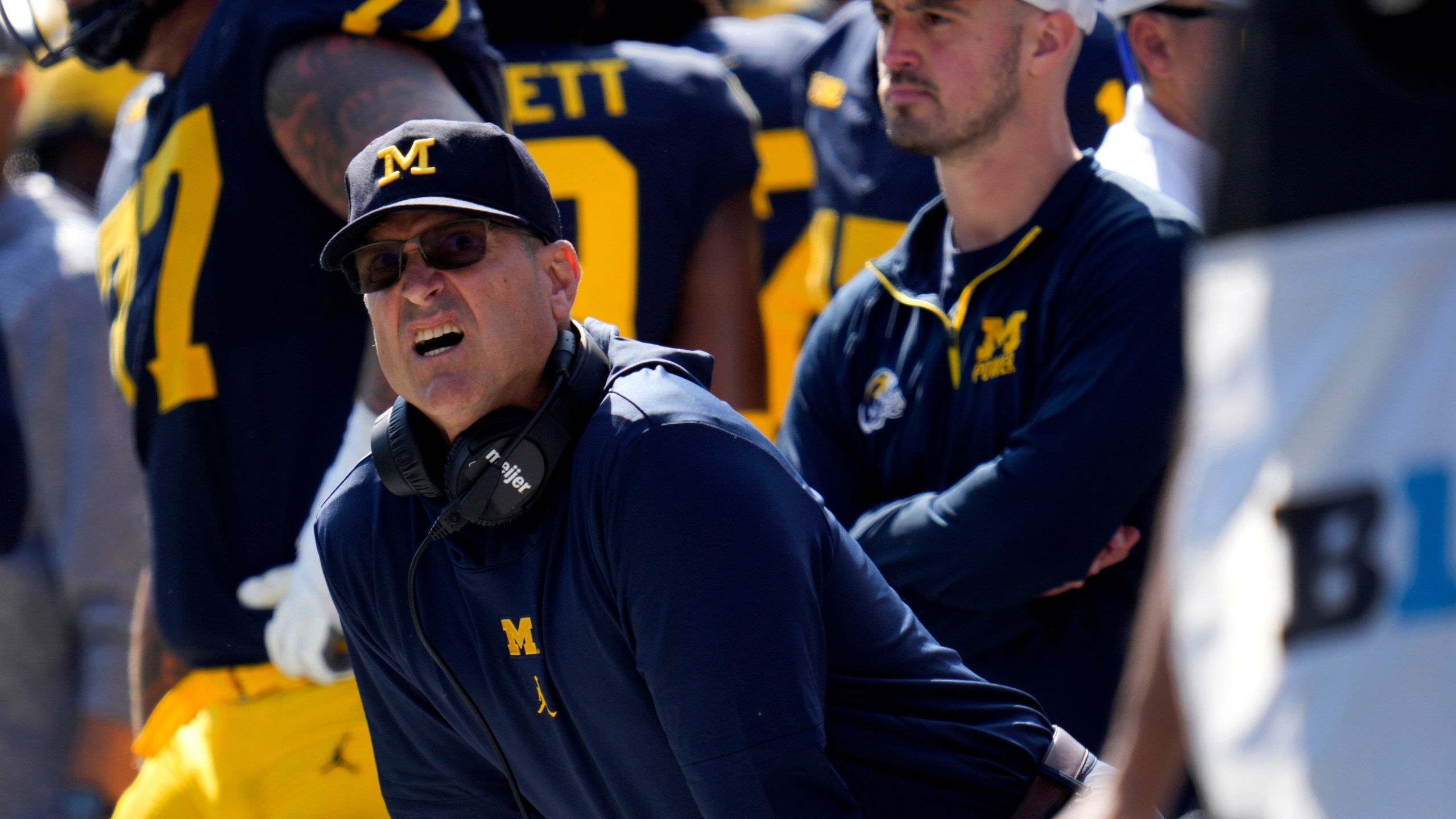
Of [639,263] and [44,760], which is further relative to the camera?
[44,760]

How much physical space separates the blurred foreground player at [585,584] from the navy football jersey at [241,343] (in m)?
0.52

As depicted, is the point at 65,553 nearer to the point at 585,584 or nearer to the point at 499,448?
the point at 499,448

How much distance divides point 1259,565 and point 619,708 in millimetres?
1170

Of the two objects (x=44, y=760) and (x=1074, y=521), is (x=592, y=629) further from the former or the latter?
(x=44, y=760)

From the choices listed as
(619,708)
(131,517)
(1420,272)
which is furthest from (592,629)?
(131,517)

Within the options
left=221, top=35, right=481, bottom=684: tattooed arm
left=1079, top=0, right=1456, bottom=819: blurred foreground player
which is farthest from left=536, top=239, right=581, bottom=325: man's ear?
left=1079, top=0, right=1456, bottom=819: blurred foreground player

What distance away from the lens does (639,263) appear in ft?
13.1

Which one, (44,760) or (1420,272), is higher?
(1420,272)

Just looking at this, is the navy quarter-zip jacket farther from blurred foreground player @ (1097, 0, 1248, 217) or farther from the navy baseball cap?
the navy baseball cap

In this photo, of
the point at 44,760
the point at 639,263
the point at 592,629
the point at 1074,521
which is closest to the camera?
the point at 592,629

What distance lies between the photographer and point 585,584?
2.29 metres

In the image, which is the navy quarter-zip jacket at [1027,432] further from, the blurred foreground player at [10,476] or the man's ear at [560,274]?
the blurred foreground player at [10,476]

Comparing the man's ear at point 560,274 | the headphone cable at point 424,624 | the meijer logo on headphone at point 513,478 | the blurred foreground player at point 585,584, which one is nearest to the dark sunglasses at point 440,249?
the blurred foreground player at point 585,584

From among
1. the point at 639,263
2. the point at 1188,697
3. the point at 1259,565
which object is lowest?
the point at 639,263
